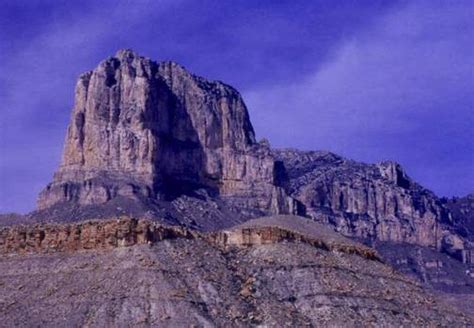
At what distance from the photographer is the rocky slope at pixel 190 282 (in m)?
71.6

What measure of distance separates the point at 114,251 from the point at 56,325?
32.1ft

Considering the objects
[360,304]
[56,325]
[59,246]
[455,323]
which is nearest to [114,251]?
[59,246]

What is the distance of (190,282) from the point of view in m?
75.5

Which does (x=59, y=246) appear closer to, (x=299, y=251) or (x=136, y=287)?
(x=136, y=287)

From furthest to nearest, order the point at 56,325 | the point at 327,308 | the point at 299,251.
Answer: the point at 299,251 < the point at 327,308 < the point at 56,325

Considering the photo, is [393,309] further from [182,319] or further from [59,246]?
[59,246]

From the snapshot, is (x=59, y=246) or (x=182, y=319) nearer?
(x=182, y=319)

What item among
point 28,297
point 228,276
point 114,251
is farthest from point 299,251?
point 28,297

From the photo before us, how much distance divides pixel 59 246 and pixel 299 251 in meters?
16.9

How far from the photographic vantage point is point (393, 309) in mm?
78938

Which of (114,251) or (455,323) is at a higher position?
(114,251)

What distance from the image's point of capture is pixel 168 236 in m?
80.9

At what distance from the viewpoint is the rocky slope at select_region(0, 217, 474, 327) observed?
7156 cm

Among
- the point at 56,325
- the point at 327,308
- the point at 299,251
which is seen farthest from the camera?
the point at 299,251
